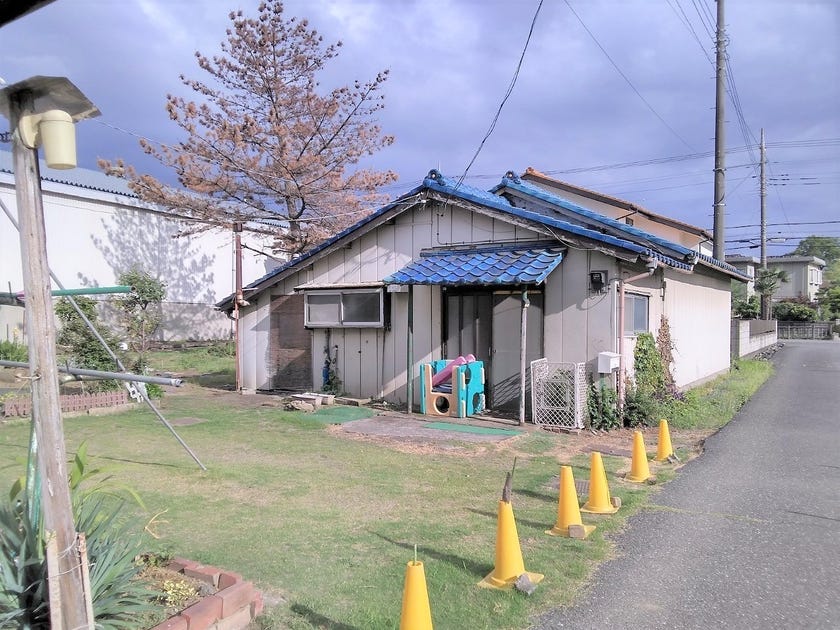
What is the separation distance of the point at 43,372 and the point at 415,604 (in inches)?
84.0

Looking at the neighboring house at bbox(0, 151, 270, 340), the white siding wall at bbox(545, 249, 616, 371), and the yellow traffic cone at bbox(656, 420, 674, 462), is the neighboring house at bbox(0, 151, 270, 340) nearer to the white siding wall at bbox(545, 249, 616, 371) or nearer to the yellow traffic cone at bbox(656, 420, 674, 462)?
the white siding wall at bbox(545, 249, 616, 371)

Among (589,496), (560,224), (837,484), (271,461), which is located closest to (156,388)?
(271,461)

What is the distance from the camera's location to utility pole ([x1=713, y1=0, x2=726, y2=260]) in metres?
22.0

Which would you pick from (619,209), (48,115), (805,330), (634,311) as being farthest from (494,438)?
(805,330)

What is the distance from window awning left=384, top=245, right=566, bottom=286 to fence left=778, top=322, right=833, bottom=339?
4371cm

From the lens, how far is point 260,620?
356 centimetres

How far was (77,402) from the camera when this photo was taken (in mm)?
10742

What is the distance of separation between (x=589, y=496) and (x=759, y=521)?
1505 mm

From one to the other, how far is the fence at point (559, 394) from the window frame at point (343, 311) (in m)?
3.75

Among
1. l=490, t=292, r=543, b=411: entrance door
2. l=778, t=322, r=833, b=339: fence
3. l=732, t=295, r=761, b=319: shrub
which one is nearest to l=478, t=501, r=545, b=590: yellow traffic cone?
l=490, t=292, r=543, b=411: entrance door

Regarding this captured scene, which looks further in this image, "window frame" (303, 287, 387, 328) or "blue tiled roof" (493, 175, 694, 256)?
"window frame" (303, 287, 387, 328)

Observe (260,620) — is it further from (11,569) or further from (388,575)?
(11,569)

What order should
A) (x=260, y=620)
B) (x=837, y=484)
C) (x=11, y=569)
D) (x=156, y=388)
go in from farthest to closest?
(x=156, y=388) < (x=837, y=484) < (x=260, y=620) < (x=11, y=569)

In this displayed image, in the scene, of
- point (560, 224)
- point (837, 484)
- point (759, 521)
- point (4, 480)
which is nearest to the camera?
point (759, 521)
